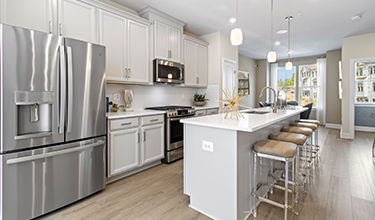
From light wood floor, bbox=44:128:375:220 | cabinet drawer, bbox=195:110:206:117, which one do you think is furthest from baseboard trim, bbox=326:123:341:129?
cabinet drawer, bbox=195:110:206:117

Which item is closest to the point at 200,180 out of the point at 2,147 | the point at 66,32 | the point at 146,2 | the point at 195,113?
the point at 2,147

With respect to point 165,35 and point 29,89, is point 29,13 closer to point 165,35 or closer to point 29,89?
point 29,89

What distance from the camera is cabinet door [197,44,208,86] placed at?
443 centimetres

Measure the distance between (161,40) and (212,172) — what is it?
106 inches

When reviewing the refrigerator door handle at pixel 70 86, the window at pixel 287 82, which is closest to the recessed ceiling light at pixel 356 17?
the window at pixel 287 82

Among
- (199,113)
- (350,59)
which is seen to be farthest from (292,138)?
(350,59)

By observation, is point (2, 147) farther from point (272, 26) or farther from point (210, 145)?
point (272, 26)

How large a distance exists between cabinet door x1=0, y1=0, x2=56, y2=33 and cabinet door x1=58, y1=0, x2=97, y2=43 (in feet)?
0.37

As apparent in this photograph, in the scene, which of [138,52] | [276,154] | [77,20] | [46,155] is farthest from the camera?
[138,52]

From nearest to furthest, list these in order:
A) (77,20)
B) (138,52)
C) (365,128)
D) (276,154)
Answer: (276,154)
(77,20)
(138,52)
(365,128)

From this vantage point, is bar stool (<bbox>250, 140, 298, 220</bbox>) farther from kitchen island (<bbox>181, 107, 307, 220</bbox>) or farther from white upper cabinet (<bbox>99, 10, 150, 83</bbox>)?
white upper cabinet (<bbox>99, 10, 150, 83</bbox>)

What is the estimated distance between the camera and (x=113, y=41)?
281cm

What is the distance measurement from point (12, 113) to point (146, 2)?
2.51m

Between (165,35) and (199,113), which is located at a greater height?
(165,35)
